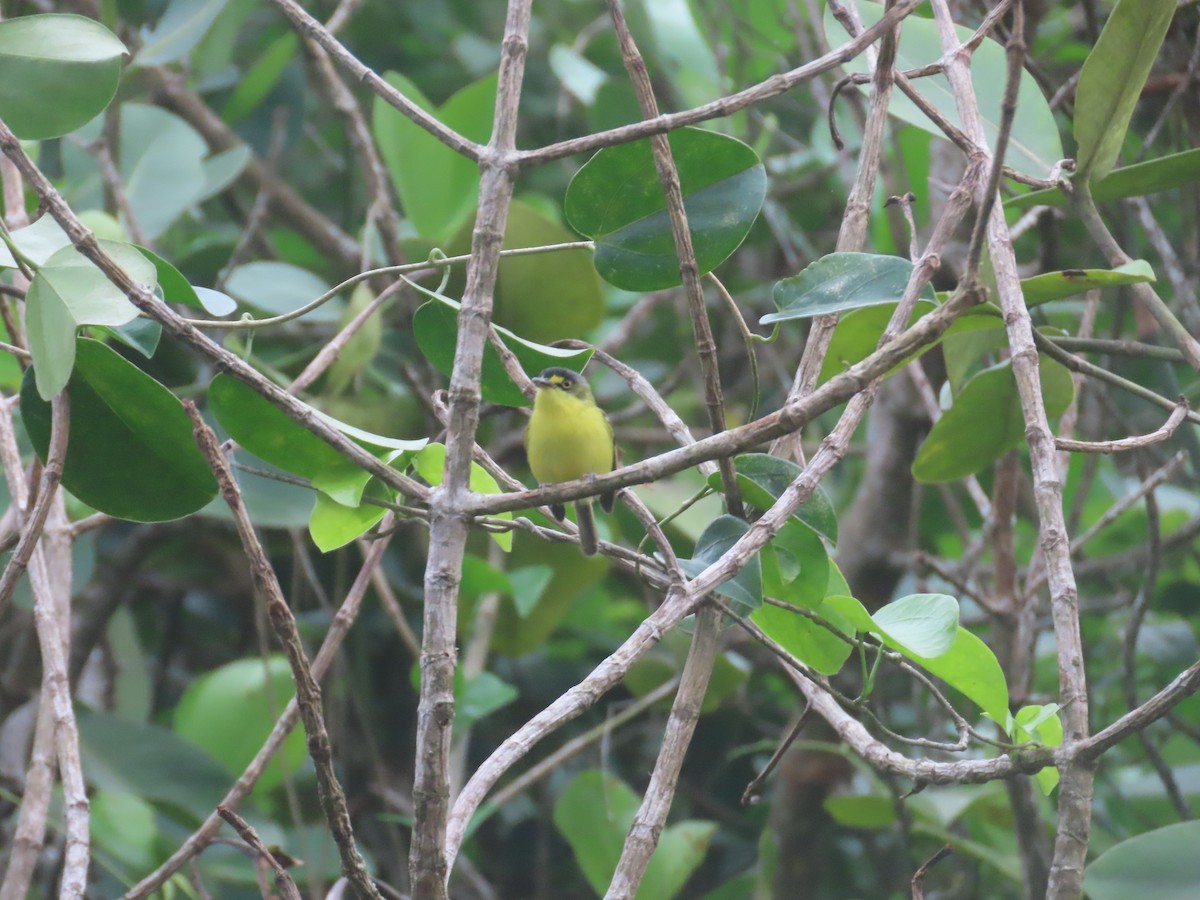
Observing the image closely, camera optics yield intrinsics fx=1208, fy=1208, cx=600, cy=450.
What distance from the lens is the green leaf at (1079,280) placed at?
3.89ft

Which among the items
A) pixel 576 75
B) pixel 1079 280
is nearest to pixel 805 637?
pixel 1079 280

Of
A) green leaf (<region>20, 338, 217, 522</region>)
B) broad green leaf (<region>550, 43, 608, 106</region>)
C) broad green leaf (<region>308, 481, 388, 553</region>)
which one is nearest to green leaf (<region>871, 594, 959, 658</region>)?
broad green leaf (<region>308, 481, 388, 553</region>)

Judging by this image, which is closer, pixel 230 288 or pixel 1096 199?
pixel 1096 199

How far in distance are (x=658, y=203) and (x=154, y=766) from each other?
1.76m

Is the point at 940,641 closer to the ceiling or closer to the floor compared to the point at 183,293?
closer to the floor

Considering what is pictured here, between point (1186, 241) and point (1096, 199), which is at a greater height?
point (1186, 241)

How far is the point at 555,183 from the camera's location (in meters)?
3.76

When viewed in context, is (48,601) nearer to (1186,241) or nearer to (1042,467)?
(1042,467)

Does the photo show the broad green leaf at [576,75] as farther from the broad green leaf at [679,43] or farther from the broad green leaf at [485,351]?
the broad green leaf at [485,351]

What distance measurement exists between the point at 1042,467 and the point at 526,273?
1.49 meters

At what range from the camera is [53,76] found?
4.19 ft

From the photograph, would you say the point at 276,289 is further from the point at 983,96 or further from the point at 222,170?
the point at 983,96

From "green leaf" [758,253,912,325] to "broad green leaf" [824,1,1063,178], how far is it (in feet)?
1.22

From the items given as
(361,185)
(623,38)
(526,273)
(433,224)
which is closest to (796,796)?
(526,273)
